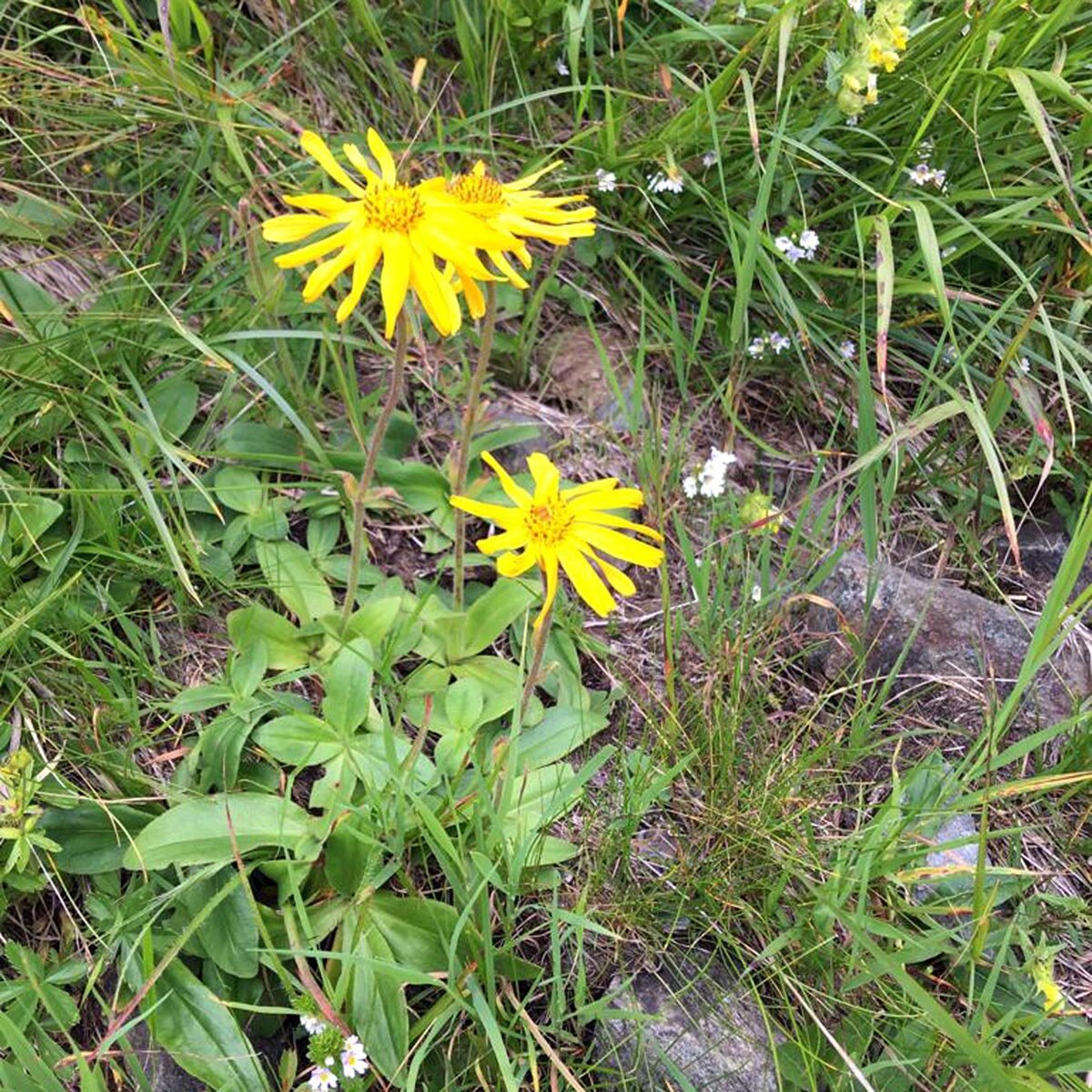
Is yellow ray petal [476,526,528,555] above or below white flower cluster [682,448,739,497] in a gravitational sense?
above

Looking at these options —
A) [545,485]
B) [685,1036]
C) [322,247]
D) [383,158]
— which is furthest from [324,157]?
[685,1036]

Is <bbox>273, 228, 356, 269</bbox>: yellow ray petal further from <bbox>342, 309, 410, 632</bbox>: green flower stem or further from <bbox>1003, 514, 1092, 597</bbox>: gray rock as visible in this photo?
<bbox>1003, 514, 1092, 597</bbox>: gray rock

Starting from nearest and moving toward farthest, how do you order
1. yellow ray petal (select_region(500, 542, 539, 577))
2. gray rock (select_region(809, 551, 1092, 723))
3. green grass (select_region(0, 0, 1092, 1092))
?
yellow ray petal (select_region(500, 542, 539, 577)) → green grass (select_region(0, 0, 1092, 1092)) → gray rock (select_region(809, 551, 1092, 723))

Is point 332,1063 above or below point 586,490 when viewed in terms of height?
below

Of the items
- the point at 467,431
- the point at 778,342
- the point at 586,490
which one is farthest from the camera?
the point at 778,342

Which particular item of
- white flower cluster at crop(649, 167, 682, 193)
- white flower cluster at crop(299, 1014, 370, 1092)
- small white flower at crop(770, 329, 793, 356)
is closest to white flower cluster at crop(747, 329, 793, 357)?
small white flower at crop(770, 329, 793, 356)

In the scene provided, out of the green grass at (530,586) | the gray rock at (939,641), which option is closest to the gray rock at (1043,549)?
the green grass at (530,586)

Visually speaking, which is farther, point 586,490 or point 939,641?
point 939,641

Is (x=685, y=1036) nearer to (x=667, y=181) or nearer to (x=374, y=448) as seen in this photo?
(x=374, y=448)
